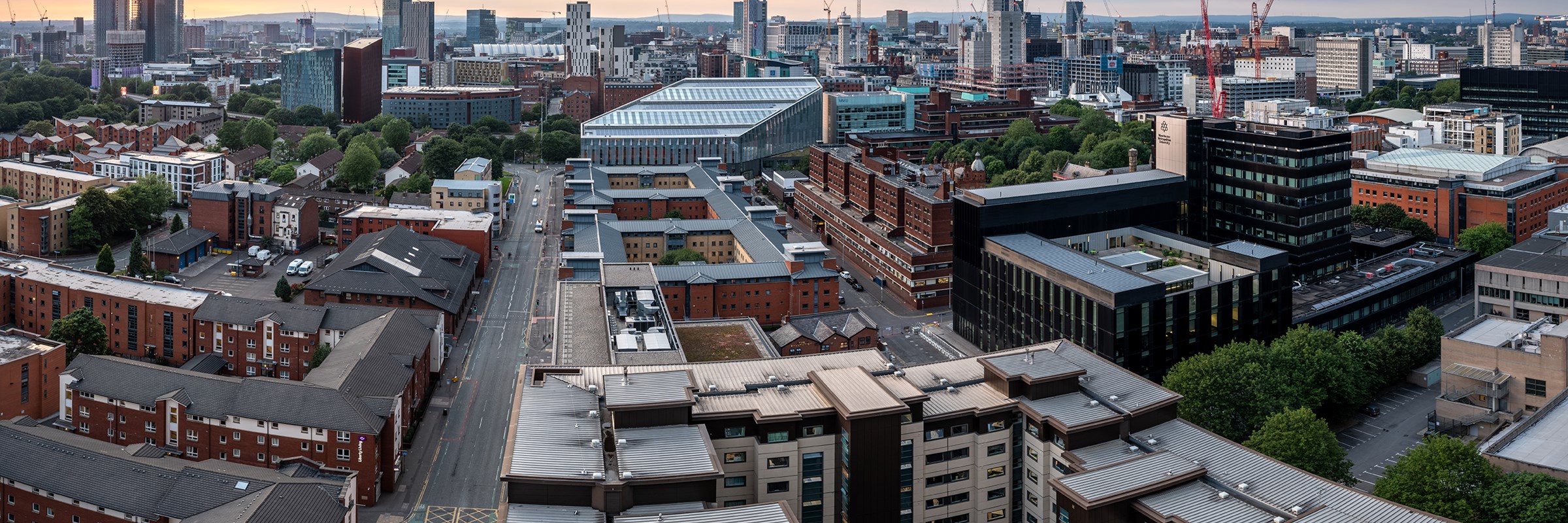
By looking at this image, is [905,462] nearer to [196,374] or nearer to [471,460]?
[471,460]

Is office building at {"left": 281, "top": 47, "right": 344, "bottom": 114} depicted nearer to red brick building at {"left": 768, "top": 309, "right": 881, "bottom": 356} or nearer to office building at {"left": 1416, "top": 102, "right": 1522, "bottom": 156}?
red brick building at {"left": 768, "top": 309, "right": 881, "bottom": 356}

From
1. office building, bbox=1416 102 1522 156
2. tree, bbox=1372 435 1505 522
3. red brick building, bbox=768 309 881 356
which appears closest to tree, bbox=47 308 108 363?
red brick building, bbox=768 309 881 356

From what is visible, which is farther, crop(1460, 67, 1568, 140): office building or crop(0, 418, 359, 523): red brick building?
crop(1460, 67, 1568, 140): office building

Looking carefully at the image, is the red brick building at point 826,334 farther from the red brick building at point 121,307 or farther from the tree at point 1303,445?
the red brick building at point 121,307

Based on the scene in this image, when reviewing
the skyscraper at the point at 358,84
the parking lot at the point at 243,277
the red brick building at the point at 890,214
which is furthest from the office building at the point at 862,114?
the skyscraper at the point at 358,84

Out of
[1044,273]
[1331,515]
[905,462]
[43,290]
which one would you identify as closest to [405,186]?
[43,290]

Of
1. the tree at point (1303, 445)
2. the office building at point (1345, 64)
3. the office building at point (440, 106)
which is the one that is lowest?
the tree at point (1303, 445)
